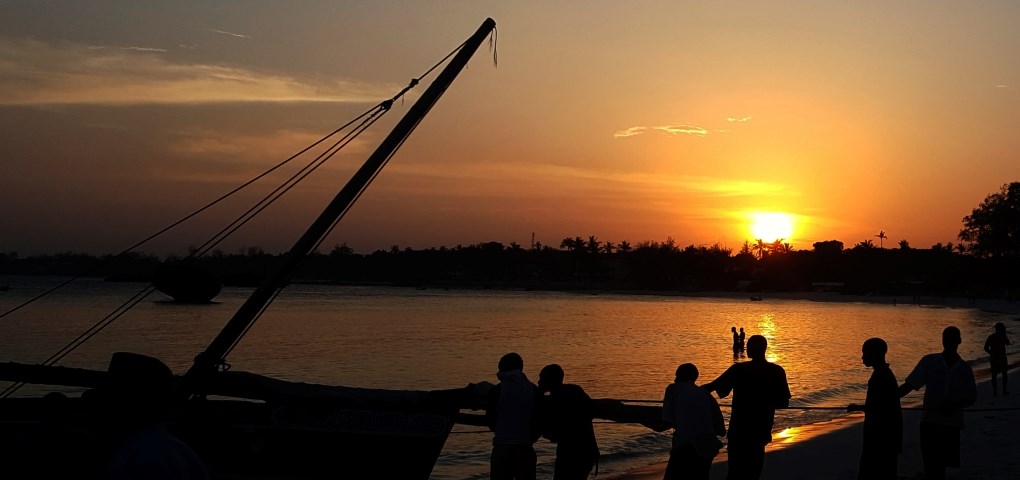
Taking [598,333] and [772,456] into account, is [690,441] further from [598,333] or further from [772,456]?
[598,333]

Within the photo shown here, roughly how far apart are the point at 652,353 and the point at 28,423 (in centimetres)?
5705

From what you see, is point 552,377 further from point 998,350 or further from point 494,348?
point 494,348

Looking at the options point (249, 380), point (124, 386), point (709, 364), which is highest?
point (124, 386)

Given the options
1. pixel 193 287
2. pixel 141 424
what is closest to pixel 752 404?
pixel 141 424

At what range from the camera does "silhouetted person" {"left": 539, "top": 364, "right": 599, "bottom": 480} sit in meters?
9.25

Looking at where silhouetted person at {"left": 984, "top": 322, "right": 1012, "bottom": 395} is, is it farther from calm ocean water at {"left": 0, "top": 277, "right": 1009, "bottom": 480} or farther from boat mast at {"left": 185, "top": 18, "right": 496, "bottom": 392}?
boat mast at {"left": 185, "top": 18, "right": 496, "bottom": 392}

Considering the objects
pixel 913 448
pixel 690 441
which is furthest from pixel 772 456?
pixel 690 441

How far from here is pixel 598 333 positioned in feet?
290

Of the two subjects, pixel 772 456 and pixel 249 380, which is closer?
pixel 249 380

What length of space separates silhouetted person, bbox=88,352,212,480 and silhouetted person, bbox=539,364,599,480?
6.12m

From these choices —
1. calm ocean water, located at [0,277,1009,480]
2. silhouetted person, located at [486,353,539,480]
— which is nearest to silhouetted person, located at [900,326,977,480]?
silhouetted person, located at [486,353,539,480]

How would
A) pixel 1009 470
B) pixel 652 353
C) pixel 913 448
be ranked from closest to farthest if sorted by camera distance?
pixel 1009 470 → pixel 913 448 → pixel 652 353

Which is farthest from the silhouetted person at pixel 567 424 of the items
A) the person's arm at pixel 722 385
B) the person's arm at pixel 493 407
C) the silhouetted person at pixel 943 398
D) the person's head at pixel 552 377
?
the silhouetted person at pixel 943 398

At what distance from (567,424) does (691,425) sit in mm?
1235
